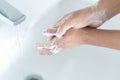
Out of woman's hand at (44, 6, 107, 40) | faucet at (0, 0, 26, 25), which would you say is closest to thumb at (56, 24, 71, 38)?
woman's hand at (44, 6, 107, 40)

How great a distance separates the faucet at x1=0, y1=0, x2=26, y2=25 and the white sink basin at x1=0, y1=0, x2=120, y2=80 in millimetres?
244

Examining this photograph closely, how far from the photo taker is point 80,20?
79cm

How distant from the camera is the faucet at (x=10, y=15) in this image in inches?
27.4

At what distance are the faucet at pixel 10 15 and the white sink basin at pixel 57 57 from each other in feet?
0.80

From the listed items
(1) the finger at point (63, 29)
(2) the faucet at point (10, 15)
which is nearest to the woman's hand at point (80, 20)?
(1) the finger at point (63, 29)

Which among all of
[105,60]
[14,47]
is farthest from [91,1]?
[14,47]

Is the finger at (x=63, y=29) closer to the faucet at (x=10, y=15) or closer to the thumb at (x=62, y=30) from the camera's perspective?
the thumb at (x=62, y=30)

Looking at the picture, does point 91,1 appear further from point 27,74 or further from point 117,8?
point 27,74

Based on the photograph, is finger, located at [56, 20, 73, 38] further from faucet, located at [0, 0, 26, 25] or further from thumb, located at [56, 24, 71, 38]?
faucet, located at [0, 0, 26, 25]

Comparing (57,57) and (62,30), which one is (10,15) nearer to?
(62,30)

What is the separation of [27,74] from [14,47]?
0.50ft

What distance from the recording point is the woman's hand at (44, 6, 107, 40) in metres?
0.78

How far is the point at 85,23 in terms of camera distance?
79cm

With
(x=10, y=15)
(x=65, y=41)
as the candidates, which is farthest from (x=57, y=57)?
(x=10, y=15)
